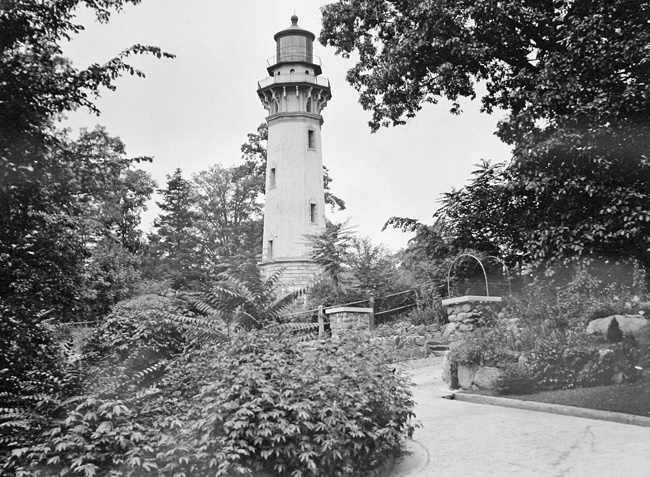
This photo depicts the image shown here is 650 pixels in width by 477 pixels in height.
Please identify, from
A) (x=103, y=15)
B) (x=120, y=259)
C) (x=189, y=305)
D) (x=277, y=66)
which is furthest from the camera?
(x=277, y=66)

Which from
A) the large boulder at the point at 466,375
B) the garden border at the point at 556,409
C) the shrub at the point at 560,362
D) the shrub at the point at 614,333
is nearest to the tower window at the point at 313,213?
the large boulder at the point at 466,375

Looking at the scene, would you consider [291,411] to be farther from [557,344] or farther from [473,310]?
[473,310]

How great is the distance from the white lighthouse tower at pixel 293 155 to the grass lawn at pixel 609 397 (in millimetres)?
19132

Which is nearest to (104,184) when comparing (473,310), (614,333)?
(614,333)

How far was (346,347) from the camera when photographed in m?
6.14

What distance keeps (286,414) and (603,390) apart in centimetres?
508

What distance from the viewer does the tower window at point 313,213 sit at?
28.4 meters

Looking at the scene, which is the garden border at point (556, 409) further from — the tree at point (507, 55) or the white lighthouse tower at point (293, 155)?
the white lighthouse tower at point (293, 155)

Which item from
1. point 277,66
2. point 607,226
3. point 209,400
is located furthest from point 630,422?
point 277,66

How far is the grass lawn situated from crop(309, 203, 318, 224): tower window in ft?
68.7

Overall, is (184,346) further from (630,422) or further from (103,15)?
(630,422)

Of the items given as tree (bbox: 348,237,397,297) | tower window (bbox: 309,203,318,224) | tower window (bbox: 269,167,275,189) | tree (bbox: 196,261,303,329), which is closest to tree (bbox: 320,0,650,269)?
tree (bbox: 196,261,303,329)

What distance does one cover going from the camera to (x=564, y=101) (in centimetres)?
771

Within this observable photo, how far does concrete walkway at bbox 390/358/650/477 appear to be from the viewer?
4.78 m
